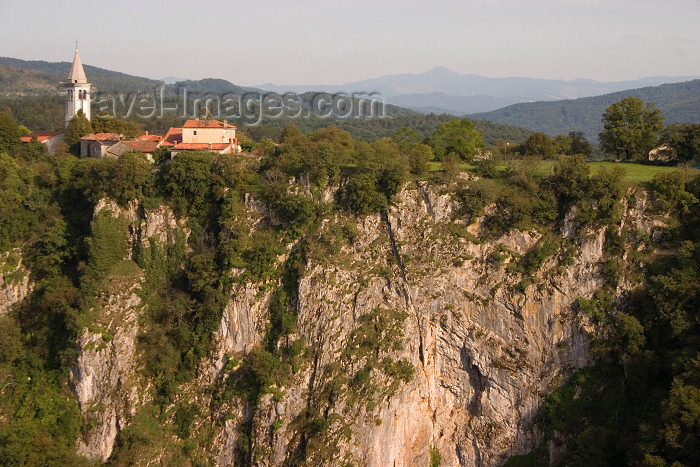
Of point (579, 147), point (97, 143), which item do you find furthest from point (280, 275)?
point (579, 147)

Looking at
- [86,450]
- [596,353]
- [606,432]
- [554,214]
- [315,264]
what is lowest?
[86,450]

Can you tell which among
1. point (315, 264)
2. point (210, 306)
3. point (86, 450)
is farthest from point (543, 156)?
point (86, 450)

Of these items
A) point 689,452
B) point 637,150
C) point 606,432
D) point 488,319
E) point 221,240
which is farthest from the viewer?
point 637,150

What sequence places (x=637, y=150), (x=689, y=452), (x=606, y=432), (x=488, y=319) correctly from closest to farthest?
(x=689, y=452), (x=606, y=432), (x=488, y=319), (x=637, y=150)

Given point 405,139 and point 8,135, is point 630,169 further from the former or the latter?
point 8,135

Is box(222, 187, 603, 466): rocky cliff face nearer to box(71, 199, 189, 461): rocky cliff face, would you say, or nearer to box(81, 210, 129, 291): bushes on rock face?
box(71, 199, 189, 461): rocky cliff face

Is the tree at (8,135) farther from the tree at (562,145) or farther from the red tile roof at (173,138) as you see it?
the tree at (562,145)

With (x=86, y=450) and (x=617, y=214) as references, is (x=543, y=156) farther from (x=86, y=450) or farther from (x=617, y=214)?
(x=86, y=450)

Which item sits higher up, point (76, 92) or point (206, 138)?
point (76, 92)
